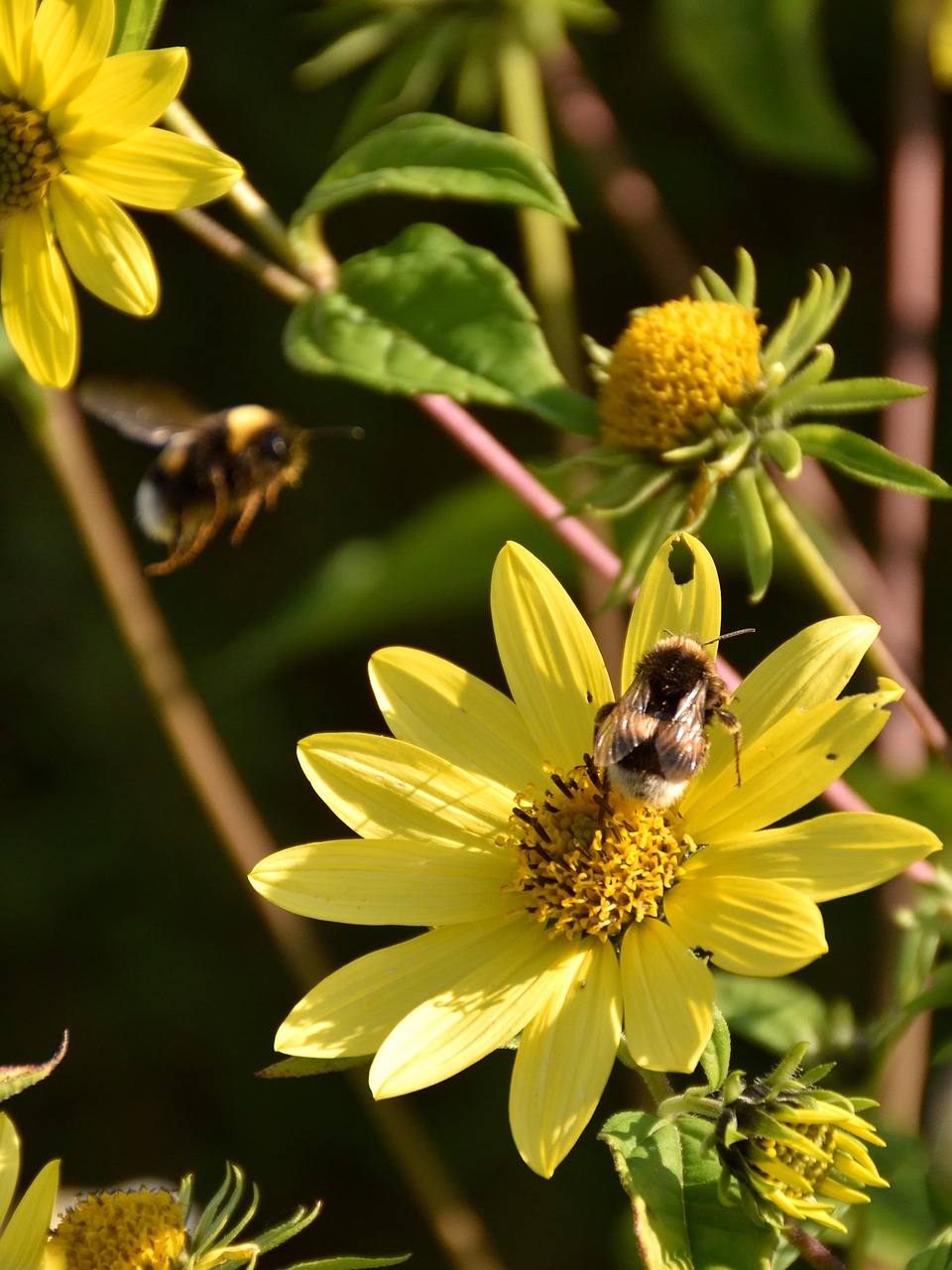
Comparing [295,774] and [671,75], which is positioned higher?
[671,75]

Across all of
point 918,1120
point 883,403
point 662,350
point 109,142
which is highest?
point 109,142

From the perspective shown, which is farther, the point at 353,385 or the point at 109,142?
the point at 353,385

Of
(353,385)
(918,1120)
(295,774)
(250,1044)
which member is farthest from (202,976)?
(918,1120)

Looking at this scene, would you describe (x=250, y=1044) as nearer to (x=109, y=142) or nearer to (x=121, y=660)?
(x=121, y=660)

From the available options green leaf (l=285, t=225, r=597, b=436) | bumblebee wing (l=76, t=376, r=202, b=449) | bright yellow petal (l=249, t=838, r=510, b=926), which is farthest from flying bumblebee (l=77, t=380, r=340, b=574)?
bright yellow petal (l=249, t=838, r=510, b=926)

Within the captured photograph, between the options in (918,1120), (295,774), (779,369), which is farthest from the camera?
(295,774)

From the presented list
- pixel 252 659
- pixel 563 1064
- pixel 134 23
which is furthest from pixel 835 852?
pixel 252 659
